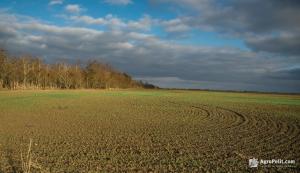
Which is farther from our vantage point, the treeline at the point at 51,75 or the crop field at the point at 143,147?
the treeline at the point at 51,75

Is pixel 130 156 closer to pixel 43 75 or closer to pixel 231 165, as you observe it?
pixel 231 165

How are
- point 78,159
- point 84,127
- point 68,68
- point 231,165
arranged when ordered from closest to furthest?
point 231,165 → point 78,159 → point 84,127 → point 68,68

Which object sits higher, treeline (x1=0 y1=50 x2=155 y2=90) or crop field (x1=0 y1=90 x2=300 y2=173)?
treeline (x1=0 y1=50 x2=155 y2=90)

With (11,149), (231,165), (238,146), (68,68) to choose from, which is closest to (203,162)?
(231,165)

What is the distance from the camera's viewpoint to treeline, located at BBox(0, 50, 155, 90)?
281 feet

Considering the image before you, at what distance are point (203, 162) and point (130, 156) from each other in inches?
116

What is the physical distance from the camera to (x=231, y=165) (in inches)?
401

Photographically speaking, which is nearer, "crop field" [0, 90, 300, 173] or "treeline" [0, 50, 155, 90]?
"crop field" [0, 90, 300, 173]

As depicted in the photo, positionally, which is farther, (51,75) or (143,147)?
(51,75)

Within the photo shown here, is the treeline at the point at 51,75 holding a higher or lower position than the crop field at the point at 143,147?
higher

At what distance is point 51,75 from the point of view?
106 meters

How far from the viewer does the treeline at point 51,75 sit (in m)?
→ 85.6

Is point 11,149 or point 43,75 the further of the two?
point 43,75

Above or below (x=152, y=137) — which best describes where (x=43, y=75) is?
above
